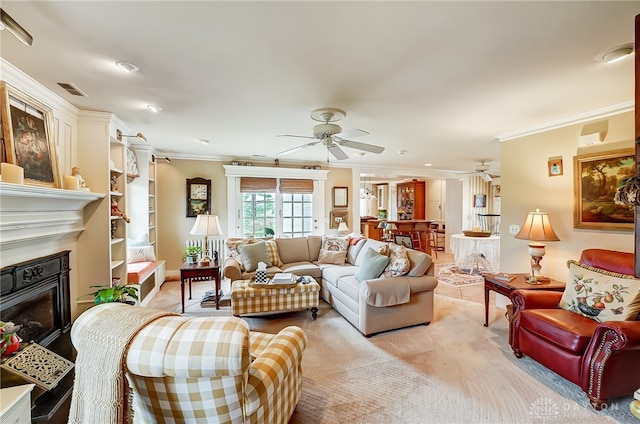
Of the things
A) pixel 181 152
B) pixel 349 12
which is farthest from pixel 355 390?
pixel 181 152

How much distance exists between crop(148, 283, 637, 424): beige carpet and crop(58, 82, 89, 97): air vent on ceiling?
2.88 meters

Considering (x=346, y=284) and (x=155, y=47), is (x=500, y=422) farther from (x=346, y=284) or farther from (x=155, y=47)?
(x=155, y=47)

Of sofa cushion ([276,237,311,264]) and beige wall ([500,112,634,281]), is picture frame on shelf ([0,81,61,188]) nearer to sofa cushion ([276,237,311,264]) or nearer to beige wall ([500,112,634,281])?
sofa cushion ([276,237,311,264])

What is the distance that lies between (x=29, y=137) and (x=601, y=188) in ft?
17.3

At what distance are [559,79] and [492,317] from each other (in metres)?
2.71

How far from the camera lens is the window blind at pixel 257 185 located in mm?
5656

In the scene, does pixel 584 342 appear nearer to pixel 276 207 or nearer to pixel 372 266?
pixel 372 266

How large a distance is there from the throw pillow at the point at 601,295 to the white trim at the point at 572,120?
1551 mm

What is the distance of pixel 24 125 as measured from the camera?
2182 millimetres

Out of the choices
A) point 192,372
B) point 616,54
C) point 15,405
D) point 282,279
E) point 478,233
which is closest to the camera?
point 192,372

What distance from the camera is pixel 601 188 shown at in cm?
286

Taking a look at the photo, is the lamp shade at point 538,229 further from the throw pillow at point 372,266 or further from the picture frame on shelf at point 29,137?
the picture frame on shelf at point 29,137

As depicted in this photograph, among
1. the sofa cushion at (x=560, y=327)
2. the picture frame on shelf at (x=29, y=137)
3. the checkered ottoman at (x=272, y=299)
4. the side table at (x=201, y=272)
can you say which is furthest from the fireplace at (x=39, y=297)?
the sofa cushion at (x=560, y=327)

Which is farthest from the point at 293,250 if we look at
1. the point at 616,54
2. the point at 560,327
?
the point at 616,54
